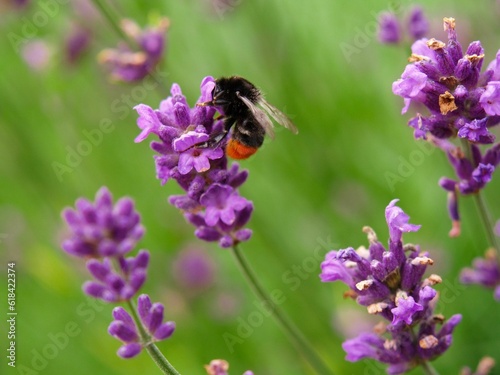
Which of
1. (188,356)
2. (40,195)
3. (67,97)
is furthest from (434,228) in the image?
(67,97)

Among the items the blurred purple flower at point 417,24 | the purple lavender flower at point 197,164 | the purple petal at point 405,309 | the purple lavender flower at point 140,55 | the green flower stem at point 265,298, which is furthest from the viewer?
the purple lavender flower at point 140,55

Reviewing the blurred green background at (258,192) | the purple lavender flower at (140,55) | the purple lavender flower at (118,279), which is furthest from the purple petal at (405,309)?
the purple lavender flower at (140,55)

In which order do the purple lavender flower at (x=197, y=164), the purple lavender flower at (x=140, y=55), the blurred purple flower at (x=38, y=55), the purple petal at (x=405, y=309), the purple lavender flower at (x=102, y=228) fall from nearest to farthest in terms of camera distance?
1. the purple petal at (x=405, y=309)
2. the purple lavender flower at (x=197, y=164)
3. the purple lavender flower at (x=102, y=228)
4. the purple lavender flower at (x=140, y=55)
5. the blurred purple flower at (x=38, y=55)

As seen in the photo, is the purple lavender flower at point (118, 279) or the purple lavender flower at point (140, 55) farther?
the purple lavender flower at point (140, 55)

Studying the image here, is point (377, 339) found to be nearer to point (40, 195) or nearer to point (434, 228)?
point (434, 228)

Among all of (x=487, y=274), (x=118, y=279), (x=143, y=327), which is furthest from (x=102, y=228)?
(x=487, y=274)

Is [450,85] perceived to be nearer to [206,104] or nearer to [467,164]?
[467,164]

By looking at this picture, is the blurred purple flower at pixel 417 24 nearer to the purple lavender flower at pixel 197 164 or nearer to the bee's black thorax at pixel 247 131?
the bee's black thorax at pixel 247 131
